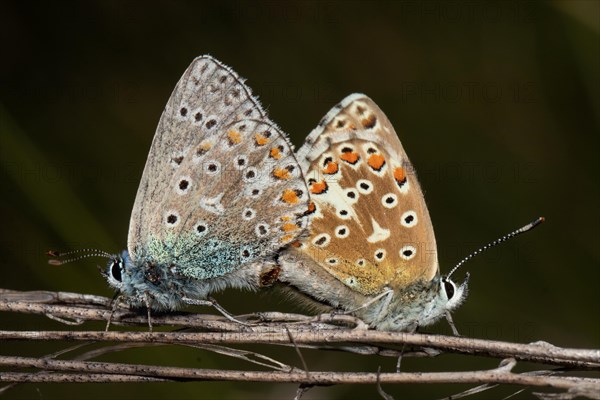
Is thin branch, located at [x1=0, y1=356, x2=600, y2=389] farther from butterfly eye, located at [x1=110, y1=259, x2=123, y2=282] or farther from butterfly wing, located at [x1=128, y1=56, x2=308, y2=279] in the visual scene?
butterfly wing, located at [x1=128, y1=56, x2=308, y2=279]

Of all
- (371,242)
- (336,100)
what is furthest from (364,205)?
(336,100)

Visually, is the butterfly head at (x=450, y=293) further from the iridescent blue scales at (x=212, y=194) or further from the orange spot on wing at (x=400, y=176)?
the iridescent blue scales at (x=212, y=194)

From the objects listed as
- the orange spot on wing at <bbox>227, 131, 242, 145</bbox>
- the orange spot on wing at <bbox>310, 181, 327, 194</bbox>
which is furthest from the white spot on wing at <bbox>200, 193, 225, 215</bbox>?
the orange spot on wing at <bbox>310, 181, 327, 194</bbox>

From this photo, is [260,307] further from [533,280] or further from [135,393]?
[533,280]

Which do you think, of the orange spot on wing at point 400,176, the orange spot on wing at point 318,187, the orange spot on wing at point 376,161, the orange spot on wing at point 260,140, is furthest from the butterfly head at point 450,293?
the orange spot on wing at point 260,140

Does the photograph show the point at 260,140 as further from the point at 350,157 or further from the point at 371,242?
the point at 371,242

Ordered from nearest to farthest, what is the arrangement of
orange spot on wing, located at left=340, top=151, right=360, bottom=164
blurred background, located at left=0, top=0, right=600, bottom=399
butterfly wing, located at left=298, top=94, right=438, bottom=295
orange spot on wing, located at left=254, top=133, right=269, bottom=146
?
butterfly wing, located at left=298, top=94, right=438, bottom=295 → orange spot on wing, located at left=254, top=133, right=269, bottom=146 → orange spot on wing, located at left=340, top=151, right=360, bottom=164 → blurred background, located at left=0, top=0, right=600, bottom=399
